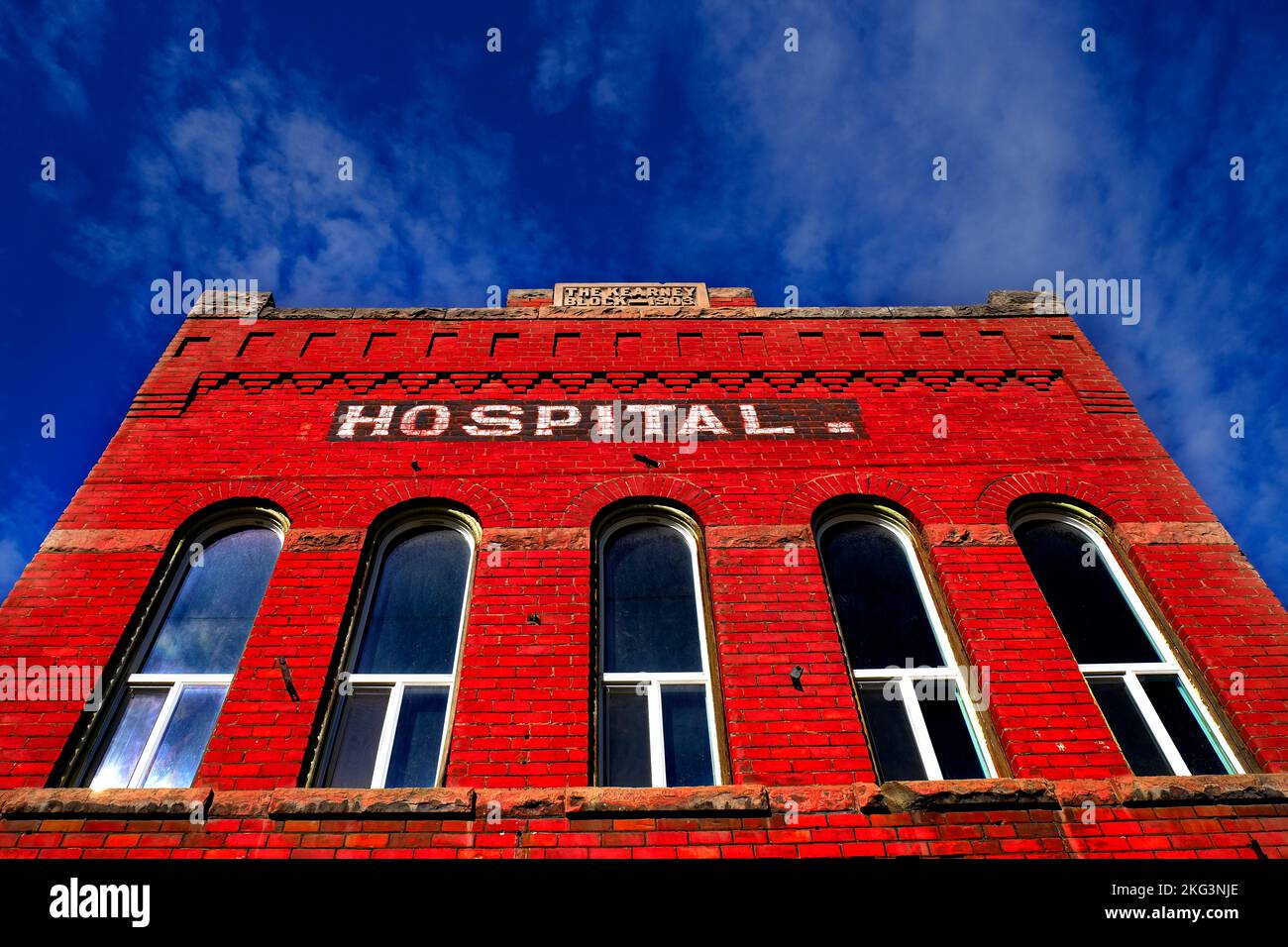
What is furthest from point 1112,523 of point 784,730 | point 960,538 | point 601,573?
point 601,573

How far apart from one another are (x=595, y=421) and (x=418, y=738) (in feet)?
10.6

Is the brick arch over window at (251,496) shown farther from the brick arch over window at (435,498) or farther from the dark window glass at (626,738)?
the dark window glass at (626,738)

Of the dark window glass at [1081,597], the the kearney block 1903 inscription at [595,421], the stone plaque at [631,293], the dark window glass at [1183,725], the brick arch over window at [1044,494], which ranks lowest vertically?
the dark window glass at [1183,725]

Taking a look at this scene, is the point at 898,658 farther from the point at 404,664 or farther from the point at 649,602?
the point at 404,664

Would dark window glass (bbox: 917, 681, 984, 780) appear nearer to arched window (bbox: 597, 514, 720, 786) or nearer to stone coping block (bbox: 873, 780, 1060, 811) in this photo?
stone coping block (bbox: 873, 780, 1060, 811)

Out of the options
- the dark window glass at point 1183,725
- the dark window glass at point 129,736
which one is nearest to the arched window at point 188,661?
the dark window glass at point 129,736

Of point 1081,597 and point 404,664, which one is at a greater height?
point 1081,597

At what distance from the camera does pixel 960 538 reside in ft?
22.4

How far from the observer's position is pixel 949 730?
5.88m

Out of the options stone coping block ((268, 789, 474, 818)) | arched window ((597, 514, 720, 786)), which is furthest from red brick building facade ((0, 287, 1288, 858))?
arched window ((597, 514, 720, 786))

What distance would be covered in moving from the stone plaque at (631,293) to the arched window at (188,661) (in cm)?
403

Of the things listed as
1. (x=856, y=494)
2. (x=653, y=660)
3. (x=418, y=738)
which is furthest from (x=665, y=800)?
(x=856, y=494)

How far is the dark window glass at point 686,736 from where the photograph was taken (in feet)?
18.5

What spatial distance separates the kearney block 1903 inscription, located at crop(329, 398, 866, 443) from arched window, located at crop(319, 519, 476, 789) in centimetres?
105
